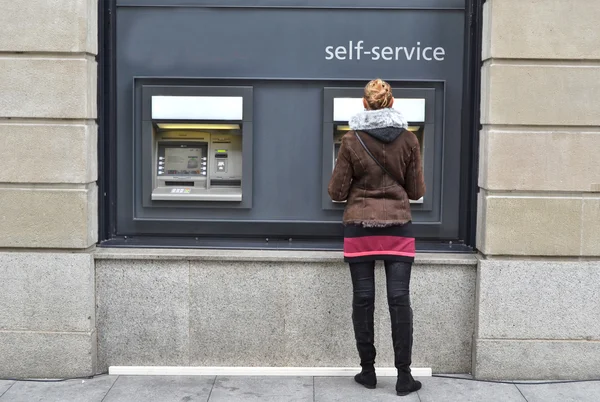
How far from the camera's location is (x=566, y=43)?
5703 millimetres

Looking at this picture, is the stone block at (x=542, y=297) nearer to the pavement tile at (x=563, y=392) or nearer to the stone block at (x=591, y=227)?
the stone block at (x=591, y=227)

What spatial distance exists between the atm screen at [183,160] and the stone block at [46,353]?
1.34 m

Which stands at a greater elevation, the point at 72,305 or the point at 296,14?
the point at 296,14

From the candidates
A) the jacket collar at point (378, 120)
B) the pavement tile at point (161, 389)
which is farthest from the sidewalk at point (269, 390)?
the jacket collar at point (378, 120)

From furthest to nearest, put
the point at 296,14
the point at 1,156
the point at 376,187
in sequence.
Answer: the point at 296,14
the point at 1,156
the point at 376,187

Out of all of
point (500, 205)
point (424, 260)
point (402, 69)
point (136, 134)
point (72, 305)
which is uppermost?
point (402, 69)

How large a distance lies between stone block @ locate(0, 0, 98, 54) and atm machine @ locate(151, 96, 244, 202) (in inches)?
28.9

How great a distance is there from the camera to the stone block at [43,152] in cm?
582

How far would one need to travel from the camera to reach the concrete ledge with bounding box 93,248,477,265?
5945 millimetres

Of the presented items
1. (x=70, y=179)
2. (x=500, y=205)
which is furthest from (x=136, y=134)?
(x=500, y=205)

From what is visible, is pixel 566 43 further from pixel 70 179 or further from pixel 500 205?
pixel 70 179

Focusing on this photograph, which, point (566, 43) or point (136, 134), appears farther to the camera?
point (136, 134)

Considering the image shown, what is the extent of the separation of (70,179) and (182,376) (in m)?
1.61

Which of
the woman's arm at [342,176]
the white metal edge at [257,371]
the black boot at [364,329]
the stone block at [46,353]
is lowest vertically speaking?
the white metal edge at [257,371]
